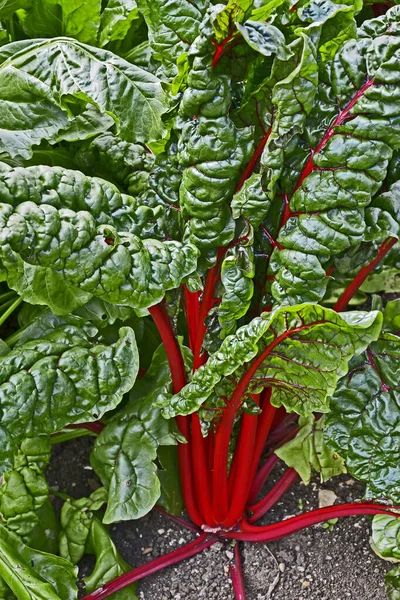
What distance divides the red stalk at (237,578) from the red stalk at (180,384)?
0.37ft

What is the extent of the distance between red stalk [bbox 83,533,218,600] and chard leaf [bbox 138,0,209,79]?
1009 mm

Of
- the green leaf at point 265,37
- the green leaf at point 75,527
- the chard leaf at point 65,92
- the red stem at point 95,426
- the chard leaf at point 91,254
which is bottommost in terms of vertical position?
the green leaf at point 75,527

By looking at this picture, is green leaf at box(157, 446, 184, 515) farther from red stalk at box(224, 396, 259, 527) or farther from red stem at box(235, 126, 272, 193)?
red stem at box(235, 126, 272, 193)

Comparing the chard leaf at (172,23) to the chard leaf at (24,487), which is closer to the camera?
the chard leaf at (172,23)

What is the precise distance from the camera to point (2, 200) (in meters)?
1.09

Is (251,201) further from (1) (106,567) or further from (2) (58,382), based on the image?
(1) (106,567)

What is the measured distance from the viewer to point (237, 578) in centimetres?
153

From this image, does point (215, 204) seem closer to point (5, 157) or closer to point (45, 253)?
point (45, 253)

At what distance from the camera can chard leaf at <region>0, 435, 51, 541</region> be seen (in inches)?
55.5

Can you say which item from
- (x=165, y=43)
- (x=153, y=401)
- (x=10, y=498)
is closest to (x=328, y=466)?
(x=153, y=401)

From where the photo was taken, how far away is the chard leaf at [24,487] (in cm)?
141

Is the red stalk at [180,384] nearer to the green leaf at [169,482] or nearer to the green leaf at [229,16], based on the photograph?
the green leaf at [169,482]

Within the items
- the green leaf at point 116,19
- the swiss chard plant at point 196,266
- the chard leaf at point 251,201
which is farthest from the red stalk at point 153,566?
the green leaf at point 116,19

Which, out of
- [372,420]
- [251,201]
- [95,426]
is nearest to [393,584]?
[372,420]
